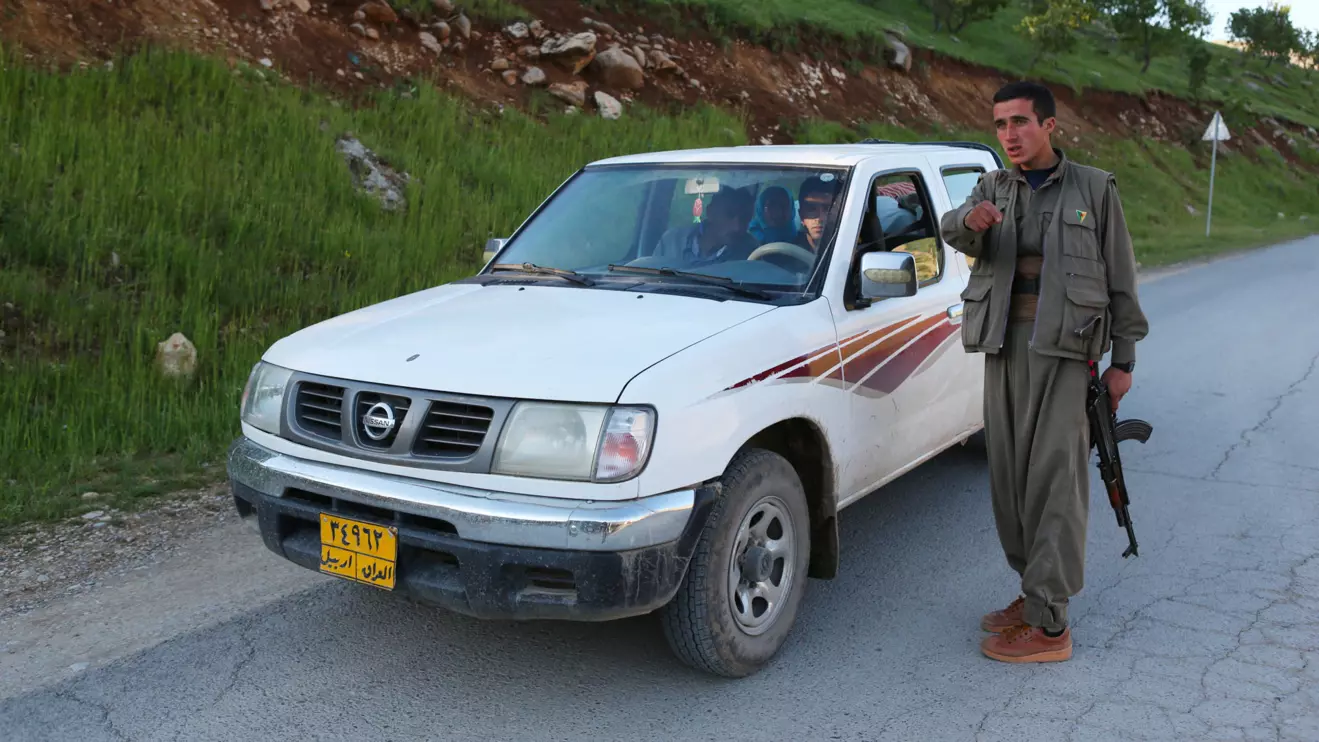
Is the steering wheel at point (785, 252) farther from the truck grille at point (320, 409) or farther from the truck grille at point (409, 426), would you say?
the truck grille at point (320, 409)

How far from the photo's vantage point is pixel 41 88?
9508mm

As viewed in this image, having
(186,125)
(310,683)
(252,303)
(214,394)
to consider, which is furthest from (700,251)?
(186,125)

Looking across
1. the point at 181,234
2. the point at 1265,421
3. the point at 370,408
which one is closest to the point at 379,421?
the point at 370,408

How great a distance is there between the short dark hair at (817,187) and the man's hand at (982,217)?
909mm

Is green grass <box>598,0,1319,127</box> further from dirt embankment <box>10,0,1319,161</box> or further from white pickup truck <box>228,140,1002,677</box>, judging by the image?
white pickup truck <box>228,140,1002,677</box>

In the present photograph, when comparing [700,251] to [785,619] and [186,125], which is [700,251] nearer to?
[785,619]

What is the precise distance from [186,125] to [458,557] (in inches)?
319

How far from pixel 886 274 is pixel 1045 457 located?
855 millimetres

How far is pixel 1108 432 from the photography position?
408cm

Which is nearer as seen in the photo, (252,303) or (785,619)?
(785,619)

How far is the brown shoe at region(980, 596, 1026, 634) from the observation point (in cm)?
415

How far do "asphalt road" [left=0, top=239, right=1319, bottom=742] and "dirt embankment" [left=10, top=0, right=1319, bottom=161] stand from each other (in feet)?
25.8

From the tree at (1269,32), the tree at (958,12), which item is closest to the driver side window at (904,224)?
the tree at (958,12)

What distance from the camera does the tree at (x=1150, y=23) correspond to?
40.8 m
